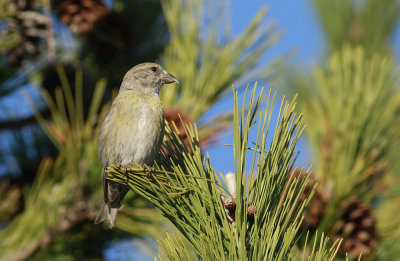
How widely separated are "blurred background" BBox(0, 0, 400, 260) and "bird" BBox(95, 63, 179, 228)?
3.0 inches

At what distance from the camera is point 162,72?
3602mm

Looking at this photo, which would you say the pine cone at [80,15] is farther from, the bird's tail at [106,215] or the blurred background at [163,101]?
the bird's tail at [106,215]

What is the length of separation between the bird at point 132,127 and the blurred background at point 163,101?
0.25 feet

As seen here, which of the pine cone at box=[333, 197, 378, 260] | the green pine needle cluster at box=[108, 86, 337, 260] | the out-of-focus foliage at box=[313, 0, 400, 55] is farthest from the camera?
the out-of-focus foliage at box=[313, 0, 400, 55]

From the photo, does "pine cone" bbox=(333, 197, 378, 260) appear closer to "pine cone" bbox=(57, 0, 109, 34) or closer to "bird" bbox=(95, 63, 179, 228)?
"bird" bbox=(95, 63, 179, 228)

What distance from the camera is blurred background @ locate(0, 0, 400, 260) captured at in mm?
2816

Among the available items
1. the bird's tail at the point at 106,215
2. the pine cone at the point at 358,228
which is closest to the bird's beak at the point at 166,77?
the bird's tail at the point at 106,215

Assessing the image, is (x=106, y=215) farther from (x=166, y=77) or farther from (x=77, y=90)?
(x=166, y=77)

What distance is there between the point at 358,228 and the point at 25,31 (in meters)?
2.19

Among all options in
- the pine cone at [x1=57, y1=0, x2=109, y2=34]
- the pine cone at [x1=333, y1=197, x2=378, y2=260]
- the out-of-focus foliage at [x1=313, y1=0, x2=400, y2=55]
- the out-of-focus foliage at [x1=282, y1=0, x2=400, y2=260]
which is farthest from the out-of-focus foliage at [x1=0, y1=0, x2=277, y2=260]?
the out-of-focus foliage at [x1=313, y1=0, x2=400, y2=55]

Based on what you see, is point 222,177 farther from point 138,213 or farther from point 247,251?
point 138,213

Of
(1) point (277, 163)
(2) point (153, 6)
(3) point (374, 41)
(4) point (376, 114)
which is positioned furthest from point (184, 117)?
(3) point (374, 41)

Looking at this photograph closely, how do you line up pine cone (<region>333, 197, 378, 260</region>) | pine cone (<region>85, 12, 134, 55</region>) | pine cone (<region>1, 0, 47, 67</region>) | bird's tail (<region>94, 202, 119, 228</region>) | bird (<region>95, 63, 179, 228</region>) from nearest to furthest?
pine cone (<region>333, 197, 378, 260</region>)
bird's tail (<region>94, 202, 119, 228</region>)
bird (<region>95, 63, 179, 228</region>)
pine cone (<region>1, 0, 47, 67</region>)
pine cone (<region>85, 12, 134, 55</region>)

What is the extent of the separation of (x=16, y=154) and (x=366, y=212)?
2100mm
